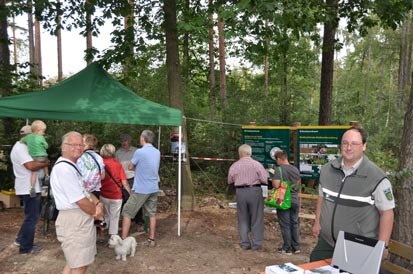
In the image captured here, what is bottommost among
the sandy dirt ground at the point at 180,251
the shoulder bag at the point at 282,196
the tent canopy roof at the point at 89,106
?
the sandy dirt ground at the point at 180,251

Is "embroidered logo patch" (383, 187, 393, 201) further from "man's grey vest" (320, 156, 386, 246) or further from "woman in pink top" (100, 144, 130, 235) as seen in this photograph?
"woman in pink top" (100, 144, 130, 235)

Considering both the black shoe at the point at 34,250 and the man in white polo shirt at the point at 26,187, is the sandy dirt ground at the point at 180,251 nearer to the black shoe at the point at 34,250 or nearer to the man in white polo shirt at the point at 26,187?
the black shoe at the point at 34,250

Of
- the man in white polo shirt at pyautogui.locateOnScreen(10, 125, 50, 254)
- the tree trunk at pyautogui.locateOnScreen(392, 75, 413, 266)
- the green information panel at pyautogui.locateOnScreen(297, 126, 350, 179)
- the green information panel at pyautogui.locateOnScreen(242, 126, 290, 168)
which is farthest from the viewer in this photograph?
the green information panel at pyautogui.locateOnScreen(242, 126, 290, 168)

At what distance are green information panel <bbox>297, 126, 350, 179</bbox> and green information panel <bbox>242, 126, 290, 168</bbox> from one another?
33cm

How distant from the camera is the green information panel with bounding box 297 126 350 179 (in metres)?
6.90

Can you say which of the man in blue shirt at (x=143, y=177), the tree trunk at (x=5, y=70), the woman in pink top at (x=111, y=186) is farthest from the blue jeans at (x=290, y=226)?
the tree trunk at (x=5, y=70)

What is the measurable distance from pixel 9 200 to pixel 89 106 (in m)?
3.90

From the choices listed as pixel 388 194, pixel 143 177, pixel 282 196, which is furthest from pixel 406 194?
pixel 143 177

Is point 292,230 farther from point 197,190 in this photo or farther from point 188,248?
point 197,190

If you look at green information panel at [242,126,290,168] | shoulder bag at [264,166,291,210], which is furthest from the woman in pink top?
green information panel at [242,126,290,168]

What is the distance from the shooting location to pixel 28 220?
504cm

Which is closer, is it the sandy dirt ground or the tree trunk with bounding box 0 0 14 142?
the sandy dirt ground

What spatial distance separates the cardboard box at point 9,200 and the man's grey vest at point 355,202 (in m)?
7.18

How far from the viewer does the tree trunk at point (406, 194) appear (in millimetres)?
3869
